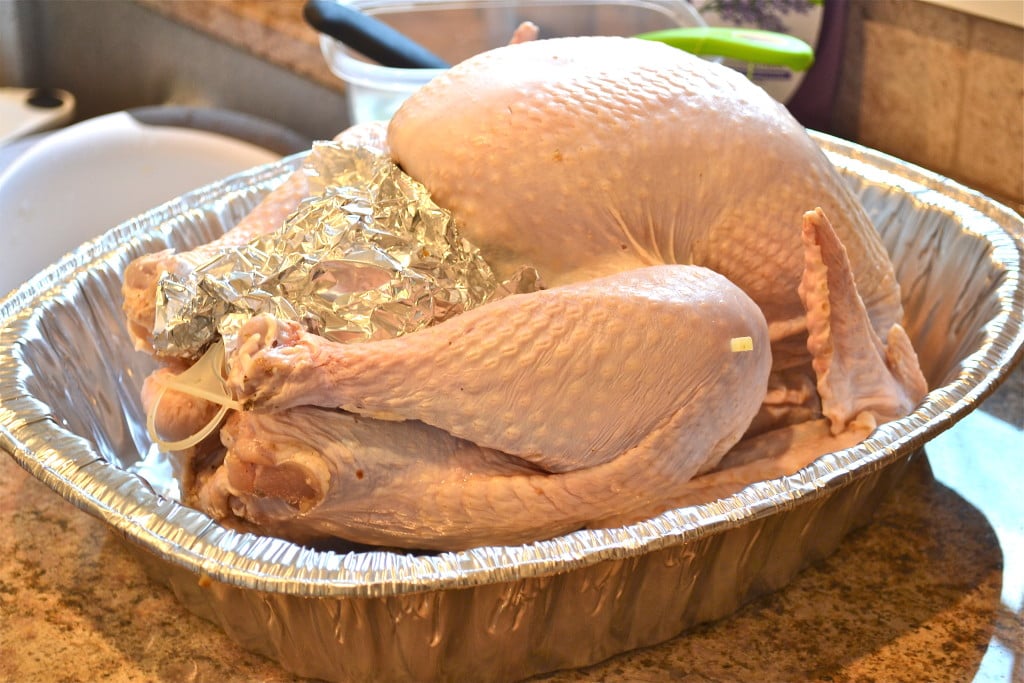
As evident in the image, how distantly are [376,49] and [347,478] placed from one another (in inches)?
34.8

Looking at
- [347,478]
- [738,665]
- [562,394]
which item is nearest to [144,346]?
[347,478]

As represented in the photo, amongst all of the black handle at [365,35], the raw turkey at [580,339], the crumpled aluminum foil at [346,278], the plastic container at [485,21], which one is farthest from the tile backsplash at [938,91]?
the crumpled aluminum foil at [346,278]

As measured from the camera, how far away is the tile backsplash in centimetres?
144

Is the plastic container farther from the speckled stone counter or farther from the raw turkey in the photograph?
the speckled stone counter

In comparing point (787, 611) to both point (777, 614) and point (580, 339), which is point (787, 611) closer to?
point (777, 614)

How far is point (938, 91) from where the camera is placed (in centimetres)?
153

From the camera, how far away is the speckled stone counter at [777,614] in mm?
890

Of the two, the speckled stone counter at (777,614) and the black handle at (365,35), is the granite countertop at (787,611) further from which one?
the black handle at (365,35)

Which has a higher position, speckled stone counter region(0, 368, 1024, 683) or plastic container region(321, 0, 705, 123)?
plastic container region(321, 0, 705, 123)

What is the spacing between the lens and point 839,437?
1035 millimetres

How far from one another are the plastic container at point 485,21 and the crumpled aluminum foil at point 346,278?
2.29 feet

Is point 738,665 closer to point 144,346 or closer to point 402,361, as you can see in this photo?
point 402,361

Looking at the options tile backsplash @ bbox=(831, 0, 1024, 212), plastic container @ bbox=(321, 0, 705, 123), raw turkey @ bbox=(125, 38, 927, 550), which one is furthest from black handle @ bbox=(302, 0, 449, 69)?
tile backsplash @ bbox=(831, 0, 1024, 212)

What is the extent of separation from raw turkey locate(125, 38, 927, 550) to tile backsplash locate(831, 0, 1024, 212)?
520 mm
